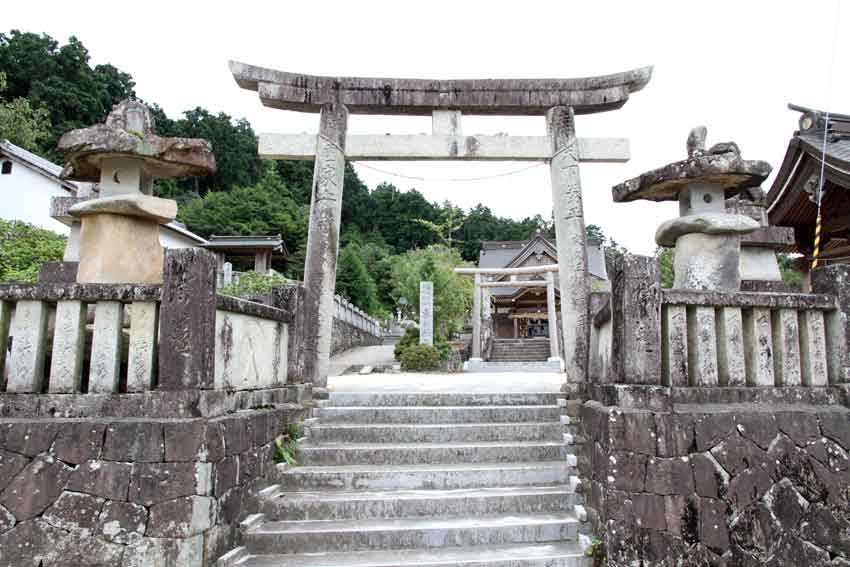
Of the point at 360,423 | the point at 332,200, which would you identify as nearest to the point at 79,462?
the point at 360,423

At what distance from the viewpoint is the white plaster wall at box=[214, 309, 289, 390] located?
433 centimetres

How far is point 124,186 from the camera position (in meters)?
5.02

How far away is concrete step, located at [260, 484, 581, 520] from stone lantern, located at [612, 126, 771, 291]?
249cm

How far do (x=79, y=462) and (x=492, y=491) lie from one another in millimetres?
3331

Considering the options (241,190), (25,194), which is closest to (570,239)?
(25,194)

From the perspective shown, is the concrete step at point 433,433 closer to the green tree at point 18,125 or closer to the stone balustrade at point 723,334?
the stone balustrade at point 723,334

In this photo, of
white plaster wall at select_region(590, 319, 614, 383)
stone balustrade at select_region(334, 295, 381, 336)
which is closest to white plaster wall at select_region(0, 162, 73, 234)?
stone balustrade at select_region(334, 295, 381, 336)

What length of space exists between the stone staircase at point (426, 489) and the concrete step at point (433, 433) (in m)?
0.01

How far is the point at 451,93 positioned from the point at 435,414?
468cm

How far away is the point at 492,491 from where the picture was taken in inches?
196

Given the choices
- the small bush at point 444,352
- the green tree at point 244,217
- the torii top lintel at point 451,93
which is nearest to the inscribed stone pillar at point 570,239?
the torii top lintel at point 451,93

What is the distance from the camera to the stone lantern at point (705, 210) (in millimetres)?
5070

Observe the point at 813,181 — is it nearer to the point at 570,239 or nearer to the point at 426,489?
the point at 570,239

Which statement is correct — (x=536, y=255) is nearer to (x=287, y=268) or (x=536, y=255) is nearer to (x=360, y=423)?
(x=287, y=268)
